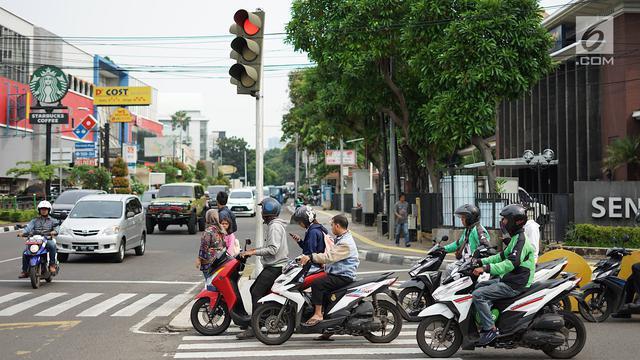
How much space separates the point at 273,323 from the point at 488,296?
2516mm

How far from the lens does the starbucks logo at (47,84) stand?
1571 inches

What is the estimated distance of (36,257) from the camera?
42.0ft

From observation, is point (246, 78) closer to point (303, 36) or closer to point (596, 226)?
point (596, 226)

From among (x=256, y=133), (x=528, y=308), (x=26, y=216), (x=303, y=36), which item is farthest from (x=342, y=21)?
(x=26, y=216)

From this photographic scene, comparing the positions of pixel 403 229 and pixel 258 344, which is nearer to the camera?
pixel 258 344

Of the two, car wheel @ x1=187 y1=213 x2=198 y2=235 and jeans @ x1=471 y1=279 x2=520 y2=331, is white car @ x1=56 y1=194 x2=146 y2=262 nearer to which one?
car wheel @ x1=187 y1=213 x2=198 y2=235

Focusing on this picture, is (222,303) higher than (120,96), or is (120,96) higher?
(120,96)

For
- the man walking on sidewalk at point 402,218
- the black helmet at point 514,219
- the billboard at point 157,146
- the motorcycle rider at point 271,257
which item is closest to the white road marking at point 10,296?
the motorcycle rider at point 271,257

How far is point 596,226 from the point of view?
59.9 feet

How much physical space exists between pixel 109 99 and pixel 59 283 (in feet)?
208

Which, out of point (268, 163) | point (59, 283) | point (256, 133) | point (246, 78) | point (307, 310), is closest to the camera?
point (307, 310)

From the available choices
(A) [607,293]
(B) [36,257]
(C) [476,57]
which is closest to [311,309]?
(A) [607,293]

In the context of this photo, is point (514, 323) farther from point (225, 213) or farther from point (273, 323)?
Answer: point (225, 213)

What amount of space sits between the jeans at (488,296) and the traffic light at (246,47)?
4.78 m
